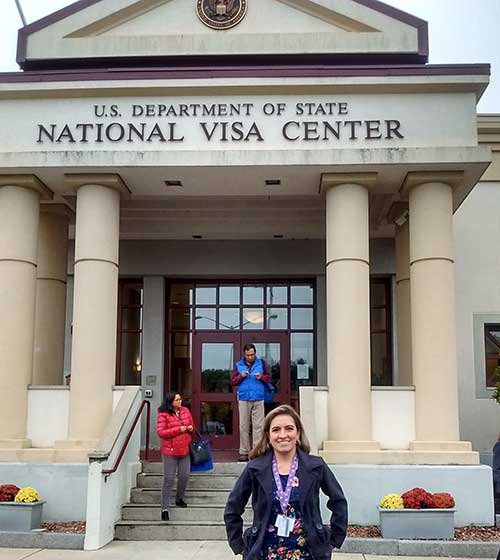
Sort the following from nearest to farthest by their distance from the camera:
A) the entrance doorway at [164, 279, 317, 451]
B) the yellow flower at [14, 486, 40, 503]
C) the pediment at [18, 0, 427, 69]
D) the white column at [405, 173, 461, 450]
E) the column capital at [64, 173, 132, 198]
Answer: the yellow flower at [14, 486, 40, 503] → the white column at [405, 173, 461, 450] → the column capital at [64, 173, 132, 198] → the pediment at [18, 0, 427, 69] → the entrance doorway at [164, 279, 317, 451]

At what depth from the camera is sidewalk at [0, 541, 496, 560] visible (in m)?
9.29

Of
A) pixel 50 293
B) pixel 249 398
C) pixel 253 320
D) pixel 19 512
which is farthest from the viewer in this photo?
pixel 253 320

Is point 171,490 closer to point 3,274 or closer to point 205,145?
point 3,274

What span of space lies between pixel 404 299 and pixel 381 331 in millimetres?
2076

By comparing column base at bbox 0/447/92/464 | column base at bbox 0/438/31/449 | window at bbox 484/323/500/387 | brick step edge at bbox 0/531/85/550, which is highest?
window at bbox 484/323/500/387

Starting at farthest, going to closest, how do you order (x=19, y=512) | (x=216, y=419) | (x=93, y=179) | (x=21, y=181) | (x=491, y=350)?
(x=216, y=419) → (x=491, y=350) → (x=21, y=181) → (x=93, y=179) → (x=19, y=512)

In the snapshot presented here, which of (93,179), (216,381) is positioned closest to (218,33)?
(93,179)

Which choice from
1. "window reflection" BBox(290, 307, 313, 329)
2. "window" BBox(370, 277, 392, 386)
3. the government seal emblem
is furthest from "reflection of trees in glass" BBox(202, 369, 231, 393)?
the government seal emblem

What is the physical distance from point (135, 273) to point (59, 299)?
6.89ft

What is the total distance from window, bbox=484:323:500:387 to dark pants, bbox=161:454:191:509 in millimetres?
7107

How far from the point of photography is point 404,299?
46.7ft

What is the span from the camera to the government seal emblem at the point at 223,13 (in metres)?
13.0

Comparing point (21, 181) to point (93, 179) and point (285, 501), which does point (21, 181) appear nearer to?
point (93, 179)

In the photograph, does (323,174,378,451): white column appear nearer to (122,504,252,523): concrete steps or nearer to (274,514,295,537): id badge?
(122,504,252,523): concrete steps
